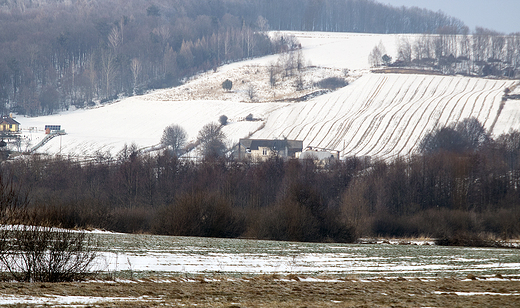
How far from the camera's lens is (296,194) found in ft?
146

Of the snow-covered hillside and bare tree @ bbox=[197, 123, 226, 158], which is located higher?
the snow-covered hillside

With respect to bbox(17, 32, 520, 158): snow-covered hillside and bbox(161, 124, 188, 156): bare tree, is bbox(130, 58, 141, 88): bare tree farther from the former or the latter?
bbox(161, 124, 188, 156): bare tree

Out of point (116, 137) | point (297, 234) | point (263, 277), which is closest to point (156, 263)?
point (263, 277)

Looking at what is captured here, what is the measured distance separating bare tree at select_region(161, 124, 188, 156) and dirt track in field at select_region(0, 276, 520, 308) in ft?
286

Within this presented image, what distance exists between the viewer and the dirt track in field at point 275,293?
9680mm

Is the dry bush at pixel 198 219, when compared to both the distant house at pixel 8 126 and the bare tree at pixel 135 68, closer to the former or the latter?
the distant house at pixel 8 126

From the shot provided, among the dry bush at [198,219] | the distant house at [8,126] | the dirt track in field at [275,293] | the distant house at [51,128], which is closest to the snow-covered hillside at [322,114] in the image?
the distant house at [51,128]

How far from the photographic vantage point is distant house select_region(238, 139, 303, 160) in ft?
304

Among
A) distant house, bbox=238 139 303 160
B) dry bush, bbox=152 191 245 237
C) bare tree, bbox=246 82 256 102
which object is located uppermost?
bare tree, bbox=246 82 256 102

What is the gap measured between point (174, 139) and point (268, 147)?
21.2 metres

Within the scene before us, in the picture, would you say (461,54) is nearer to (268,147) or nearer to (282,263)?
(268,147)

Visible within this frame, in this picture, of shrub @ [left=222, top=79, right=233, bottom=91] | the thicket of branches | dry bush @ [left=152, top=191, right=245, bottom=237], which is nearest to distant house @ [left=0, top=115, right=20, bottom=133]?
the thicket of branches

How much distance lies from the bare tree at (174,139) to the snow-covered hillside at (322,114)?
3.15m

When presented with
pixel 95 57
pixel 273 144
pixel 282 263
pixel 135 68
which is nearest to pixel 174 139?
pixel 273 144
